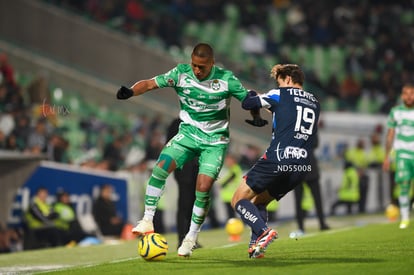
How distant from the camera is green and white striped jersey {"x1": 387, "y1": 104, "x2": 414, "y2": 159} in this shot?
17469 millimetres

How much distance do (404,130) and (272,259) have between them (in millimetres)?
6567

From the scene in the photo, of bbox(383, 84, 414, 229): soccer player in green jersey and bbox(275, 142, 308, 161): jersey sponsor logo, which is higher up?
bbox(383, 84, 414, 229): soccer player in green jersey

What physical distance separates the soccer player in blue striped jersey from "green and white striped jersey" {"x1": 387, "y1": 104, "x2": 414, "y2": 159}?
632 cm

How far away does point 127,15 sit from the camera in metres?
32.3

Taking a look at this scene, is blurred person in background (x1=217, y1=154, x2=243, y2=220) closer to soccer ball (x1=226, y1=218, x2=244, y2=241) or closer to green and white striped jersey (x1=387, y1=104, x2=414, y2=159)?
Answer: soccer ball (x1=226, y1=218, x2=244, y2=241)

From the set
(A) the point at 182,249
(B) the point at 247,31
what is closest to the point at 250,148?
(B) the point at 247,31

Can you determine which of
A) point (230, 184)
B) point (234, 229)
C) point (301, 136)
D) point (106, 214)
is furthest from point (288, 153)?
point (230, 184)

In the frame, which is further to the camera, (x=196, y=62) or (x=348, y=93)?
(x=348, y=93)

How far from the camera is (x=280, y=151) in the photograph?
1127 centimetres

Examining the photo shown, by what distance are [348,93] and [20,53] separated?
417 inches

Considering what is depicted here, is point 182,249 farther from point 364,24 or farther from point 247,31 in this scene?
point 364,24

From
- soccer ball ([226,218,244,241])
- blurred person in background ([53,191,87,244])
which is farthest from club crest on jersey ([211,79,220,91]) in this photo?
blurred person in background ([53,191,87,244])

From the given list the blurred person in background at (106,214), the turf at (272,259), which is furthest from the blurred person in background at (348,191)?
the turf at (272,259)

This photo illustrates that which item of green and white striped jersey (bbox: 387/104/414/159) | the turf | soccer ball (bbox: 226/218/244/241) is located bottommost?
the turf
